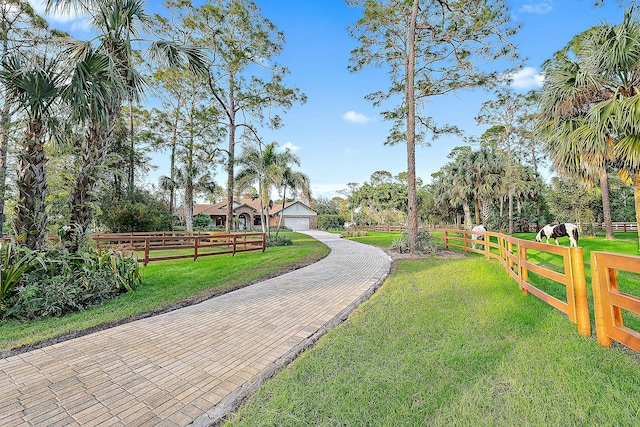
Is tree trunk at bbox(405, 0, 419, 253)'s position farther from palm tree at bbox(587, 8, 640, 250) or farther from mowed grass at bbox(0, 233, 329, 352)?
palm tree at bbox(587, 8, 640, 250)

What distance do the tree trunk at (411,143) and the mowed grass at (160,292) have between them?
452 cm

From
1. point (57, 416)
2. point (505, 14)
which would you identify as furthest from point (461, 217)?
point (57, 416)

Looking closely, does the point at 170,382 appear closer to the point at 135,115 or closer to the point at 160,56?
the point at 160,56

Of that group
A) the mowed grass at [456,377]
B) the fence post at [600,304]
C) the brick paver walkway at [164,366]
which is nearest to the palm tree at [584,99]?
the mowed grass at [456,377]

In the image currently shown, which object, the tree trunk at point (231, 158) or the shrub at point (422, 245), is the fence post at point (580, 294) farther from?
the tree trunk at point (231, 158)

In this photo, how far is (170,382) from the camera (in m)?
2.52

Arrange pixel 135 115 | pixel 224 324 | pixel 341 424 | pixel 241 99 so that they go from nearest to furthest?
pixel 341 424
pixel 224 324
pixel 241 99
pixel 135 115

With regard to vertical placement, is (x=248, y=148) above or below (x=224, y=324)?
above

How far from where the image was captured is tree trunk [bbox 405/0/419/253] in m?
11.6

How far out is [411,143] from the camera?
39.0 ft

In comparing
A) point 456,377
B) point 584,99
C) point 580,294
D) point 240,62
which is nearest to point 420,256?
point 584,99

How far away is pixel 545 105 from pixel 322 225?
116ft

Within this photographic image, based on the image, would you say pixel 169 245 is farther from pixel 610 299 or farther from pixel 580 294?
pixel 610 299

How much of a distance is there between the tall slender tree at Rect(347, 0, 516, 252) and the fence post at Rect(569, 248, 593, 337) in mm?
8501
